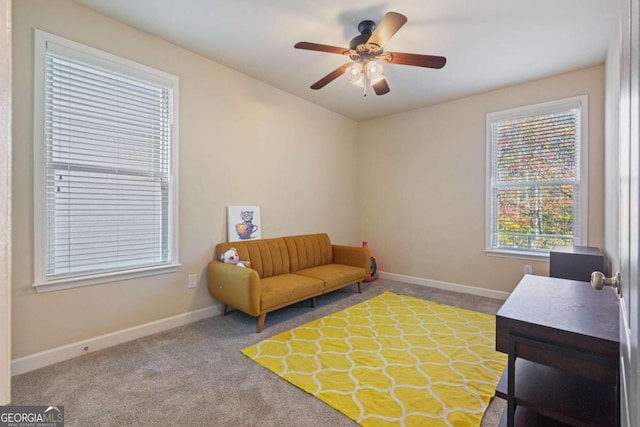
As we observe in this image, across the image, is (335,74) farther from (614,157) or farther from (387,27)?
(614,157)

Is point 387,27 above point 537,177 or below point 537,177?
above

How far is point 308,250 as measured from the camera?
3.95 meters

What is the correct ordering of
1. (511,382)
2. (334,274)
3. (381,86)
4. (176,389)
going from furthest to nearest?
(334,274)
(381,86)
(176,389)
(511,382)

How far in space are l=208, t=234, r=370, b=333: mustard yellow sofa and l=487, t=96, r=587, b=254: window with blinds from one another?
1.87 meters

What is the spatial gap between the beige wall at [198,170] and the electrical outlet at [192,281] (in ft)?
0.19

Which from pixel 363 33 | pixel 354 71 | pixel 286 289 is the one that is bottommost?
pixel 286 289

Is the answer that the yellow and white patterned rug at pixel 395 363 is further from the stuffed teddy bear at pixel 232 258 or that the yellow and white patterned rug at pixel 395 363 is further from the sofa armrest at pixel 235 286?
the stuffed teddy bear at pixel 232 258

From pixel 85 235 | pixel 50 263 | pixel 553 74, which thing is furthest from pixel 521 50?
pixel 50 263

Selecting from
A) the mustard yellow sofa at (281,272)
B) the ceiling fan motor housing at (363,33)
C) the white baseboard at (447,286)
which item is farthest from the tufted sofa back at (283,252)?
the ceiling fan motor housing at (363,33)

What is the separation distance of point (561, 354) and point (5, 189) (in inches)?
68.1

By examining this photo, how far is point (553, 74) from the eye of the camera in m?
3.32

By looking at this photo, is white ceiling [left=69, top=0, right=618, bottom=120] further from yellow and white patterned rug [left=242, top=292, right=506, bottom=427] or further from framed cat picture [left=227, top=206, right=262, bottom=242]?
yellow and white patterned rug [left=242, top=292, right=506, bottom=427]

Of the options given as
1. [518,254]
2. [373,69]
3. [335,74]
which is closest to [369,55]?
[373,69]

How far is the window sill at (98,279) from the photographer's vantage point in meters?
2.17
